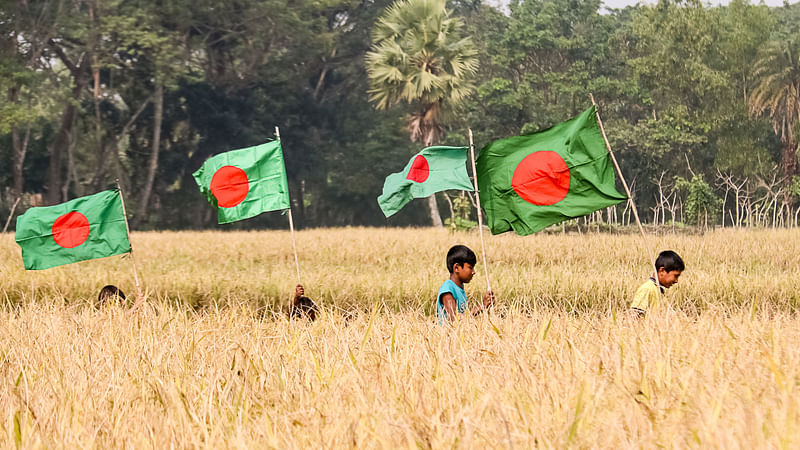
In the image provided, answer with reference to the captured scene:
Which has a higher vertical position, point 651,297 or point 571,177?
point 571,177

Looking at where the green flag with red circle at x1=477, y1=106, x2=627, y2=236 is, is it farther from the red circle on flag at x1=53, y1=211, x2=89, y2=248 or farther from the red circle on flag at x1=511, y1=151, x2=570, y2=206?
the red circle on flag at x1=53, y1=211, x2=89, y2=248

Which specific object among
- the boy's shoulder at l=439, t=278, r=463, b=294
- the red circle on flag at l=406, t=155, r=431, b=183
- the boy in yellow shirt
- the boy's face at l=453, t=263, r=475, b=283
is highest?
the red circle on flag at l=406, t=155, r=431, b=183

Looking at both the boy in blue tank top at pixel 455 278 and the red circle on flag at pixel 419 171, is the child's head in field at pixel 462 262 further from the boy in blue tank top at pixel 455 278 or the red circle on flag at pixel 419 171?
the red circle on flag at pixel 419 171

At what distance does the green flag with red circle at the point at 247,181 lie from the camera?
10.5 m

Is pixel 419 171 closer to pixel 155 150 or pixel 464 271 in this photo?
pixel 464 271

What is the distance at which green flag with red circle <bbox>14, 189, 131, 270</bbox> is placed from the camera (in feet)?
34.0

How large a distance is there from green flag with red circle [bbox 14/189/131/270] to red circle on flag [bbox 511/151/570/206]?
15.6 ft

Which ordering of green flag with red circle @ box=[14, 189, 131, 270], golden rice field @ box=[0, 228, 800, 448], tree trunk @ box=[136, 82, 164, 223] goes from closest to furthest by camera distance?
golden rice field @ box=[0, 228, 800, 448] → green flag with red circle @ box=[14, 189, 131, 270] → tree trunk @ box=[136, 82, 164, 223]

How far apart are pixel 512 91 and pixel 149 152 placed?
691 inches

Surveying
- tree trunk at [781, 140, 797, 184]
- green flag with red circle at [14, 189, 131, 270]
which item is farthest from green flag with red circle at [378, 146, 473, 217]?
tree trunk at [781, 140, 797, 184]

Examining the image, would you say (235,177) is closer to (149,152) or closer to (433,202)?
(433,202)

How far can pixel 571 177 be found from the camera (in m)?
8.40

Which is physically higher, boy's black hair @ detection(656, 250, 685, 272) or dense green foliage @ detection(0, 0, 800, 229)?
dense green foliage @ detection(0, 0, 800, 229)

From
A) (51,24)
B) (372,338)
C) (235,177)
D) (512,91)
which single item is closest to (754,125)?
(512,91)
